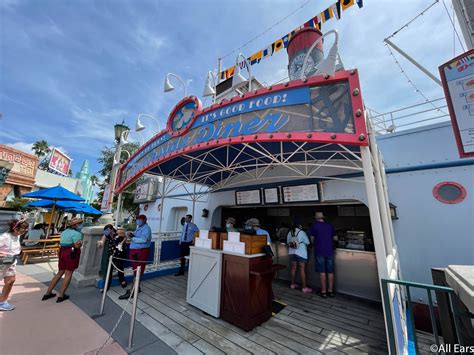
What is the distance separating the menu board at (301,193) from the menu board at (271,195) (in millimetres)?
293

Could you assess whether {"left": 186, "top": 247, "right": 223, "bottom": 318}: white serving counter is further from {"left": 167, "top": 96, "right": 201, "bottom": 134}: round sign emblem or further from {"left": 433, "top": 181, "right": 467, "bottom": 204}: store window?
{"left": 433, "top": 181, "right": 467, "bottom": 204}: store window

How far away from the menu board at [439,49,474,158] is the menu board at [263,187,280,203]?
440cm

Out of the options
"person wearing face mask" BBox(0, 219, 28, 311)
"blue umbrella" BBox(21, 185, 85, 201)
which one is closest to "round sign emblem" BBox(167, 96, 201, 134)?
"person wearing face mask" BBox(0, 219, 28, 311)

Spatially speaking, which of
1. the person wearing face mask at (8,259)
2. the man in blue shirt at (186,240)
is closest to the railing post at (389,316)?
the man in blue shirt at (186,240)

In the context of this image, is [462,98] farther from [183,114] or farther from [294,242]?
[183,114]

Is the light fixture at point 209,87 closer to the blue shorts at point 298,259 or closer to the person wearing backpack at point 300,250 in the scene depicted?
the person wearing backpack at point 300,250

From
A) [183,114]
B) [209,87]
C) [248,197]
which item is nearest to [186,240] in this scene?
[248,197]

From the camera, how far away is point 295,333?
313 cm

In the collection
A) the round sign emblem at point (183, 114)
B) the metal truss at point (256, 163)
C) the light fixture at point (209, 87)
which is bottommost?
the metal truss at point (256, 163)

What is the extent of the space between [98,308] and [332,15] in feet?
31.0

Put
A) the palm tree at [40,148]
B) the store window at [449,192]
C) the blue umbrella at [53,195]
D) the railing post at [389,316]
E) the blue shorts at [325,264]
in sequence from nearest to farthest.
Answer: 1. the railing post at [389,316]
2. the store window at [449,192]
3. the blue shorts at [325,264]
4. the blue umbrella at [53,195]
5. the palm tree at [40,148]

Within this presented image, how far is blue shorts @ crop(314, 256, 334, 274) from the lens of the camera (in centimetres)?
464

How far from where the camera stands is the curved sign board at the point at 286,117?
2.67 meters

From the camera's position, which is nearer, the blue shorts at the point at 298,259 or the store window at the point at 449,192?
the store window at the point at 449,192
